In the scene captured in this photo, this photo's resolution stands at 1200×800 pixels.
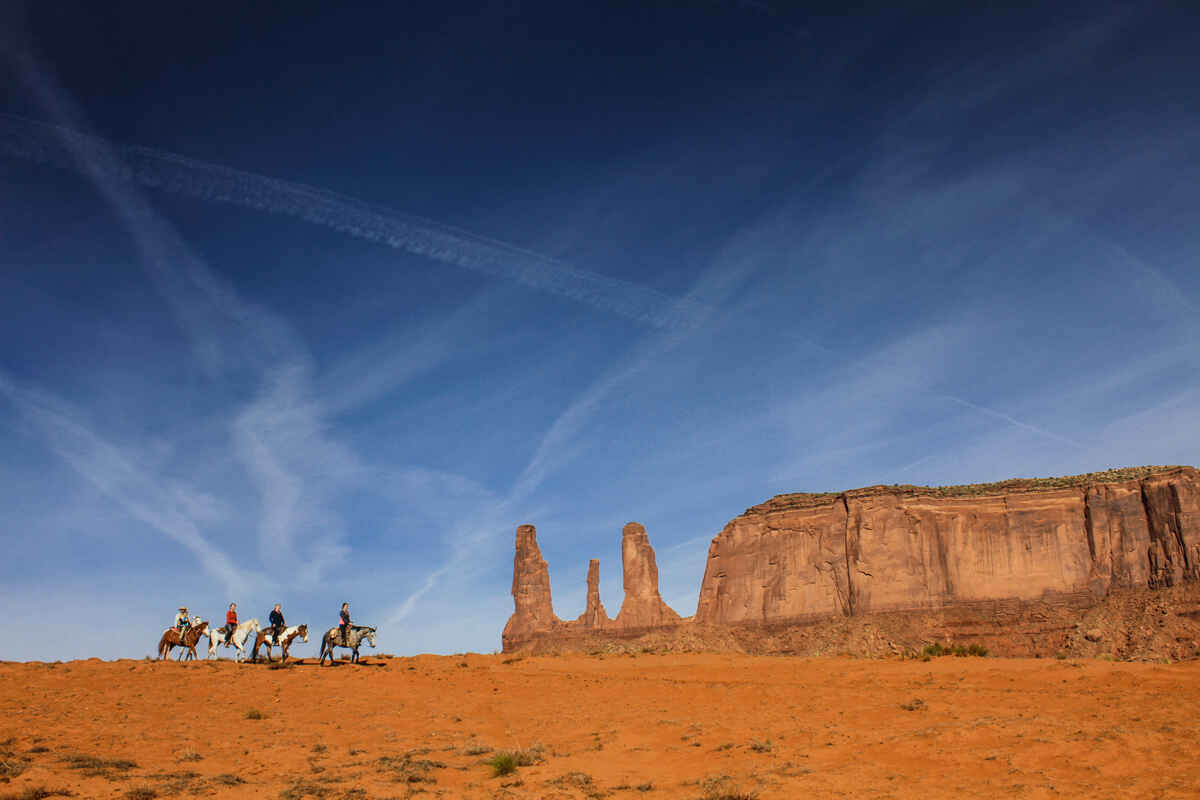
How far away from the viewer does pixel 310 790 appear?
45.9 feet

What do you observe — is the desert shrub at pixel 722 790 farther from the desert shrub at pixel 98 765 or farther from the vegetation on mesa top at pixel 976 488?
the vegetation on mesa top at pixel 976 488

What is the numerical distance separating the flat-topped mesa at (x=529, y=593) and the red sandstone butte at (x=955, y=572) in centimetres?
478

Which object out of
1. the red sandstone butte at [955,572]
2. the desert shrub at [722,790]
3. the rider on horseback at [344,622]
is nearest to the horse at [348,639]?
the rider on horseback at [344,622]

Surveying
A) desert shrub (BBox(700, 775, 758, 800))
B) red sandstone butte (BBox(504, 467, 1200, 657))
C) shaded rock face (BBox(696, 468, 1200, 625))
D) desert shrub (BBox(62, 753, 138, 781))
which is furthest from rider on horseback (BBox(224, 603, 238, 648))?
shaded rock face (BBox(696, 468, 1200, 625))

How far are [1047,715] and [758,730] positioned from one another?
6.55 meters

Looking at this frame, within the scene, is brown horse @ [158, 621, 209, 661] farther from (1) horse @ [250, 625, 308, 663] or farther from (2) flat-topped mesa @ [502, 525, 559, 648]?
(2) flat-topped mesa @ [502, 525, 559, 648]

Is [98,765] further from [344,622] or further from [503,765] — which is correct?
[344,622]

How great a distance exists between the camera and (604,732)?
19359 millimetres

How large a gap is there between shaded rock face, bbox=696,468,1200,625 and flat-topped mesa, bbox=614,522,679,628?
994 centimetres

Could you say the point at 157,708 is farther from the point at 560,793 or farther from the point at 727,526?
the point at 727,526

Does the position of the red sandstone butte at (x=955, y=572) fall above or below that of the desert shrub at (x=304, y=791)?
above

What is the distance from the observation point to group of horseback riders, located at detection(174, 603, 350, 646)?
28469mm

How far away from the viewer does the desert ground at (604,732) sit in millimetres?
14023

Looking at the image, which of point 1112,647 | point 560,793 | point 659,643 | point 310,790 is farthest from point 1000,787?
point 659,643
